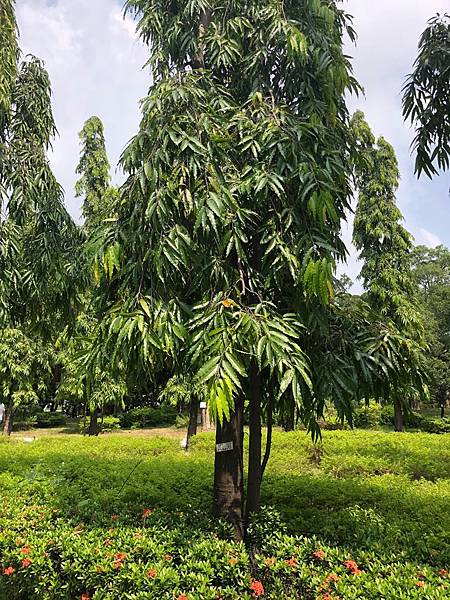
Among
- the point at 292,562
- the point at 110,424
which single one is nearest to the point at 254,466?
the point at 292,562

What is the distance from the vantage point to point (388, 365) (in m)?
2.81

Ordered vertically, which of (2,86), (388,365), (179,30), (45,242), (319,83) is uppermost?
(2,86)

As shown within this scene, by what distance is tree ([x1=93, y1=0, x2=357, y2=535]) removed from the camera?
7.79 feet

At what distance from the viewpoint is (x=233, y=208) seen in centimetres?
247

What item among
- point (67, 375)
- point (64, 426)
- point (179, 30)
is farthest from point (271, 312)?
point (64, 426)

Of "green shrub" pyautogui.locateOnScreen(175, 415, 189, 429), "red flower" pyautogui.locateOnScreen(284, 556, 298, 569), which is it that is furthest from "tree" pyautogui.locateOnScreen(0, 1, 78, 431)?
"green shrub" pyautogui.locateOnScreen(175, 415, 189, 429)

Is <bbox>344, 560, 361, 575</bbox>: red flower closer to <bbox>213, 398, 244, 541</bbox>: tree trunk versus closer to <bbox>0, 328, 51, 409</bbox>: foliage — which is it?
<bbox>213, 398, 244, 541</bbox>: tree trunk

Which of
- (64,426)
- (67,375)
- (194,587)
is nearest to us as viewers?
(194,587)

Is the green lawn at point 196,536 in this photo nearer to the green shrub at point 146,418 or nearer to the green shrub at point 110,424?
the green shrub at point 110,424

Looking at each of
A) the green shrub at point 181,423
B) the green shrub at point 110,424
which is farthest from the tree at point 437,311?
the green shrub at point 110,424

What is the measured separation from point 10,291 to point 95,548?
9.00 feet

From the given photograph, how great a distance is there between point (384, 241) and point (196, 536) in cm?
1161

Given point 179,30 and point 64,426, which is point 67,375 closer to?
point 64,426

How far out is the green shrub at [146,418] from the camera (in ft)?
58.2
